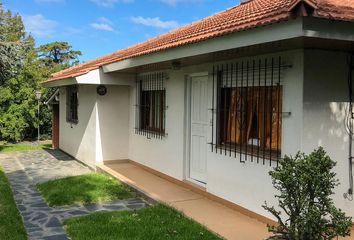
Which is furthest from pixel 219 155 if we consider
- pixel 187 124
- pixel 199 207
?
pixel 187 124

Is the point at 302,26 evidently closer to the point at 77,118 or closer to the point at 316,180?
the point at 316,180

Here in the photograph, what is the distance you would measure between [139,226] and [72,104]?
984 cm

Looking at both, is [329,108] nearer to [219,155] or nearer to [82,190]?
[219,155]

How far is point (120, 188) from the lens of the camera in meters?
8.73

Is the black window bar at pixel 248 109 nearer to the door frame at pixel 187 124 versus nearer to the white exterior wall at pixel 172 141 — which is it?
the door frame at pixel 187 124

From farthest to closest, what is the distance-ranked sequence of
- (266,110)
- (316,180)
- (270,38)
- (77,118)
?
(77,118), (266,110), (270,38), (316,180)

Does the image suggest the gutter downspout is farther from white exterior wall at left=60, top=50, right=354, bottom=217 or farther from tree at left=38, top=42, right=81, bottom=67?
tree at left=38, top=42, right=81, bottom=67

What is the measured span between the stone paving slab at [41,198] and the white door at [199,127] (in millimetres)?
1388

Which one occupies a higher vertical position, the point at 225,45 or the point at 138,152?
the point at 225,45

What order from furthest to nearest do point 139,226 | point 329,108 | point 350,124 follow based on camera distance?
point 139,226, point 350,124, point 329,108

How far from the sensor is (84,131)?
12930mm

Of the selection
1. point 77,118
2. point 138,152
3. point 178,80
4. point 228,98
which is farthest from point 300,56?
point 77,118

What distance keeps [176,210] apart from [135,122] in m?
5.16

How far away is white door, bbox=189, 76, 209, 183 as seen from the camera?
323 inches
